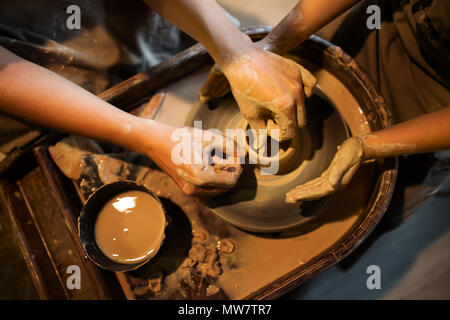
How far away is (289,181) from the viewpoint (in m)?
1.30

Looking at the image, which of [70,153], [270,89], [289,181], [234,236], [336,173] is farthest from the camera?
[70,153]

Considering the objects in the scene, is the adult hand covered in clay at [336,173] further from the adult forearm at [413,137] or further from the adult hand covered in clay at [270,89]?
the adult hand covered in clay at [270,89]

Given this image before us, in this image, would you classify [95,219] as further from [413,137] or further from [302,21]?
[413,137]

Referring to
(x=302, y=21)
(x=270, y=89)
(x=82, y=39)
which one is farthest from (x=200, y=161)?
(x=82, y=39)

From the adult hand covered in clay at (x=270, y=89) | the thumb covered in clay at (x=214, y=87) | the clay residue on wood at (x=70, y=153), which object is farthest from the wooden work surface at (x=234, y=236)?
the adult hand covered in clay at (x=270, y=89)

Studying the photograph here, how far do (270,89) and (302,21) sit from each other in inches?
17.3

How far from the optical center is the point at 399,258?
1931 millimetres

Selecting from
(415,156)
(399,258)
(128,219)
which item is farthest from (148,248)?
(399,258)

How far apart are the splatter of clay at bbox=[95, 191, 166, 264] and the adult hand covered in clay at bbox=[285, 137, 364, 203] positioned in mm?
667

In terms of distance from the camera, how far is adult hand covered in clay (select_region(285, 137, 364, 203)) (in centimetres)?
114

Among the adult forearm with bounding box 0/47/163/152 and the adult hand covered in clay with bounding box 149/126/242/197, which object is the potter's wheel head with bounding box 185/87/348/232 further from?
the adult forearm with bounding box 0/47/163/152
